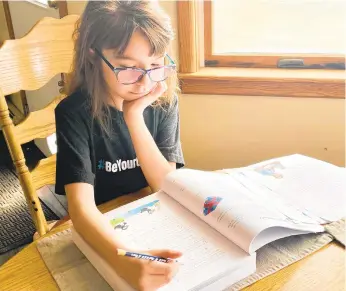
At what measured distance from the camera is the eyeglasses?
943 millimetres

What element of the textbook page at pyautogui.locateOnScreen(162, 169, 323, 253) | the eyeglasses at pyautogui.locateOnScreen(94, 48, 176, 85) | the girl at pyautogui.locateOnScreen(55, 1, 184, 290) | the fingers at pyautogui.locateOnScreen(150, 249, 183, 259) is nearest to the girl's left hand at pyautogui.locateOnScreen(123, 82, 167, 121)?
the girl at pyautogui.locateOnScreen(55, 1, 184, 290)

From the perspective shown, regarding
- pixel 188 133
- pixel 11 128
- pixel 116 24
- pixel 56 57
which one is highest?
pixel 116 24

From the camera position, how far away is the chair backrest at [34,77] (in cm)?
107

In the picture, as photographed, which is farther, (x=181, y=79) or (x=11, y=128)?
(x=181, y=79)

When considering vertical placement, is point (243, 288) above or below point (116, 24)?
below

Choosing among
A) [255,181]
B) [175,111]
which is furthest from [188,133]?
[255,181]

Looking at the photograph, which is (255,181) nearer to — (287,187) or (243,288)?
(287,187)

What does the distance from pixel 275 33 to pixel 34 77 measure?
2.70ft

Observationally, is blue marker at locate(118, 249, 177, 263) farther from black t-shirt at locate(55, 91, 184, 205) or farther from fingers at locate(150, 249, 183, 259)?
black t-shirt at locate(55, 91, 184, 205)

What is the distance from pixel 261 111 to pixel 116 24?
0.68 meters

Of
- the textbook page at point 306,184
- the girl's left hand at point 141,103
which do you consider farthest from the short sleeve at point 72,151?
the textbook page at point 306,184

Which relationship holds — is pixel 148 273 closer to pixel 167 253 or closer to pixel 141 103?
pixel 167 253

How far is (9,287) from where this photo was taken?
0.70 metres

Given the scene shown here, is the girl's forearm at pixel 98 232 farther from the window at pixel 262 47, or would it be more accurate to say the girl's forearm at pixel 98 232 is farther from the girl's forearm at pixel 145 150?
the window at pixel 262 47
